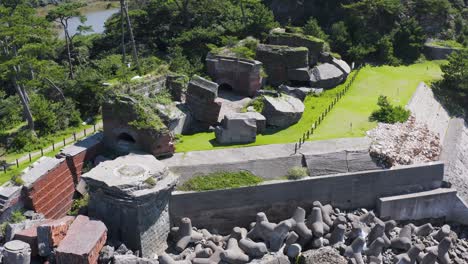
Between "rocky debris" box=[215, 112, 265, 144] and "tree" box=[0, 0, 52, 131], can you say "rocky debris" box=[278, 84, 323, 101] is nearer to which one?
"rocky debris" box=[215, 112, 265, 144]

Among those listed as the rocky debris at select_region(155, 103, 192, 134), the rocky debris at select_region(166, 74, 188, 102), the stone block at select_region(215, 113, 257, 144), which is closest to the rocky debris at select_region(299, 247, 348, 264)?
the stone block at select_region(215, 113, 257, 144)

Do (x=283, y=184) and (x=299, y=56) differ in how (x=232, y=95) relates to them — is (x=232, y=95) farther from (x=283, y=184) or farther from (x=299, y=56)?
(x=283, y=184)

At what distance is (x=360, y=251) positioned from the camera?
15.7 m

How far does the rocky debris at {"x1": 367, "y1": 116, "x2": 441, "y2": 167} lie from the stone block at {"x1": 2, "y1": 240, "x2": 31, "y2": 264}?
499 inches

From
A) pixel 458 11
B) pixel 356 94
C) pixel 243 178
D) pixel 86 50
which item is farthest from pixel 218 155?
pixel 458 11

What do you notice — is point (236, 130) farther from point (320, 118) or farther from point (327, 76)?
point (327, 76)

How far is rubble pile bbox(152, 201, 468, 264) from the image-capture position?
585 inches

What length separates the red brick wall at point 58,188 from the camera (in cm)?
1494

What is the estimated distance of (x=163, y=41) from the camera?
33719 millimetres

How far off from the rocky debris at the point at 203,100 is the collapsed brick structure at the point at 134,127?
272 centimetres

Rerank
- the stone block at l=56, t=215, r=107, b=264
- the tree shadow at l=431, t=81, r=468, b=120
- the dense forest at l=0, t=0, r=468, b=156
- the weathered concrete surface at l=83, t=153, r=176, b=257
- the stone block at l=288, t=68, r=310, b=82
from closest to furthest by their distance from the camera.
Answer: the stone block at l=56, t=215, r=107, b=264 < the weathered concrete surface at l=83, t=153, r=176, b=257 < the dense forest at l=0, t=0, r=468, b=156 < the stone block at l=288, t=68, r=310, b=82 < the tree shadow at l=431, t=81, r=468, b=120

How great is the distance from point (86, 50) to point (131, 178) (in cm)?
2152

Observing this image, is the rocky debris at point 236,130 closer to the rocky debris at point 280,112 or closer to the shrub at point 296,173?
the rocky debris at point 280,112

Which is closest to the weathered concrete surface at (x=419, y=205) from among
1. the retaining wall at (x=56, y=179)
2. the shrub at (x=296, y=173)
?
the shrub at (x=296, y=173)
